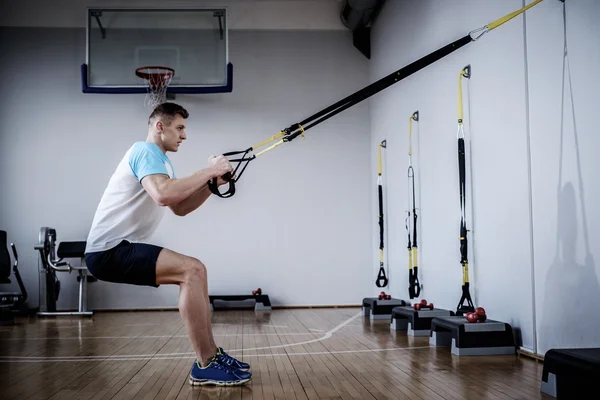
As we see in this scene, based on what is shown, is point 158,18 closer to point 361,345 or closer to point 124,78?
point 124,78

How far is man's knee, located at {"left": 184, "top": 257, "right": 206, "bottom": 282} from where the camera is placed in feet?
9.02

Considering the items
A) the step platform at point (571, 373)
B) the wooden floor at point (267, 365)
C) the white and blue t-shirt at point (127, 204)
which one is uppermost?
the white and blue t-shirt at point (127, 204)

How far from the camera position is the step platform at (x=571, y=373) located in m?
2.17

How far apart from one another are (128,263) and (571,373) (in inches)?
73.9

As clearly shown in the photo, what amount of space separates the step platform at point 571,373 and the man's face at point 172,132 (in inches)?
→ 77.2

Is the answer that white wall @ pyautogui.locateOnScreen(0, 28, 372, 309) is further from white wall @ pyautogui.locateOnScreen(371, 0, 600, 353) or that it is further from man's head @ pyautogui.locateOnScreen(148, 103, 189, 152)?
man's head @ pyautogui.locateOnScreen(148, 103, 189, 152)

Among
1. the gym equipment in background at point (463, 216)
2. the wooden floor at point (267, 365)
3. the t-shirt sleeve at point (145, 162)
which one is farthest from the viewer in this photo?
the gym equipment in background at point (463, 216)

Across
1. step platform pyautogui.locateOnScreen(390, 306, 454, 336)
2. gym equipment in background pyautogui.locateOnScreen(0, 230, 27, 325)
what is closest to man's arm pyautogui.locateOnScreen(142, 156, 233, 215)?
step platform pyautogui.locateOnScreen(390, 306, 454, 336)

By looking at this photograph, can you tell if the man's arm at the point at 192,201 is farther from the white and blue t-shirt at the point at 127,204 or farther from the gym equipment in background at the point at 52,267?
the gym equipment in background at the point at 52,267

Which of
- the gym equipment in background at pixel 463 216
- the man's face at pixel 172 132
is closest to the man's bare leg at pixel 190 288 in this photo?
the man's face at pixel 172 132

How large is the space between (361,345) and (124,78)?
13.7 feet

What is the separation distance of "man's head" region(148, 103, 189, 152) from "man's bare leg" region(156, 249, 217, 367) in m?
0.63

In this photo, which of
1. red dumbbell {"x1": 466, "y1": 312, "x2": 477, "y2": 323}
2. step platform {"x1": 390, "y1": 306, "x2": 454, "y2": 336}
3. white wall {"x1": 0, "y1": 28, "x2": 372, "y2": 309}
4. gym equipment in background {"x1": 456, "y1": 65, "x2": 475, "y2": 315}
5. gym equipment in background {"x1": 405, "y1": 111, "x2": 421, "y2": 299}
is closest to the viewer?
red dumbbell {"x1": 466, "y1": 312, "x2": 477, "y2": 323}

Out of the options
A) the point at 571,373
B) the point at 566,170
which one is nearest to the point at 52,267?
the point at 566,170
